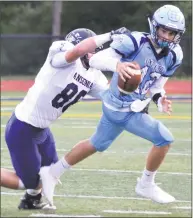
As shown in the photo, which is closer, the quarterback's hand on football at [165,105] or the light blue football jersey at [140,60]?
the light blue football jersey at [140,60]

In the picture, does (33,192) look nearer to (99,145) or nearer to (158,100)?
(99,145)

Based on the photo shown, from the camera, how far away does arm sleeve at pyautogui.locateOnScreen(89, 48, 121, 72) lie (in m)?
4.96

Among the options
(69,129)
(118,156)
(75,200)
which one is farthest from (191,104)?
(75,200)

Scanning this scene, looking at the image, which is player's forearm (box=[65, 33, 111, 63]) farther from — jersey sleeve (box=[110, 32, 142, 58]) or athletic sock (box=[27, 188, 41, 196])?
athletic sock (box=[27, 188, 41, 196])

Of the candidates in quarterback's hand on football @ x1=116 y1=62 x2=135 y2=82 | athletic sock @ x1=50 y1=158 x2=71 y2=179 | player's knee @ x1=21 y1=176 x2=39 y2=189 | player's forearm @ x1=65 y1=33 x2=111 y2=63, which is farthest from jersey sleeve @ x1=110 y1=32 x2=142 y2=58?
player's knee @ x1=21 y1=176 x2=39 y2=189

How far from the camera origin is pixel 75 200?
19.5ft

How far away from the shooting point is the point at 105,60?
500cm

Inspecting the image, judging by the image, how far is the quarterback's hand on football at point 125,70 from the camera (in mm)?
4809

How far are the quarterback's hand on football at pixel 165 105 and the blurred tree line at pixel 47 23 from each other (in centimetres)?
1779

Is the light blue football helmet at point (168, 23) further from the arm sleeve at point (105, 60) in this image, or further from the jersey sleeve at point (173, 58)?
the arm sleeve at point (105, 60)

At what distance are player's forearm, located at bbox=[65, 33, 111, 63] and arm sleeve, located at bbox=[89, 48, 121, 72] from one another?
11 centimetres

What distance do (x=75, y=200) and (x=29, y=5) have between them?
27212 mm

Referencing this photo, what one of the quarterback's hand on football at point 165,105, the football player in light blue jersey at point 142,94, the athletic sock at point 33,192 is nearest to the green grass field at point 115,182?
the athletic sock at point 33,192

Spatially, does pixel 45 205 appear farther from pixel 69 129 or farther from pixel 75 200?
pixel 69 129
